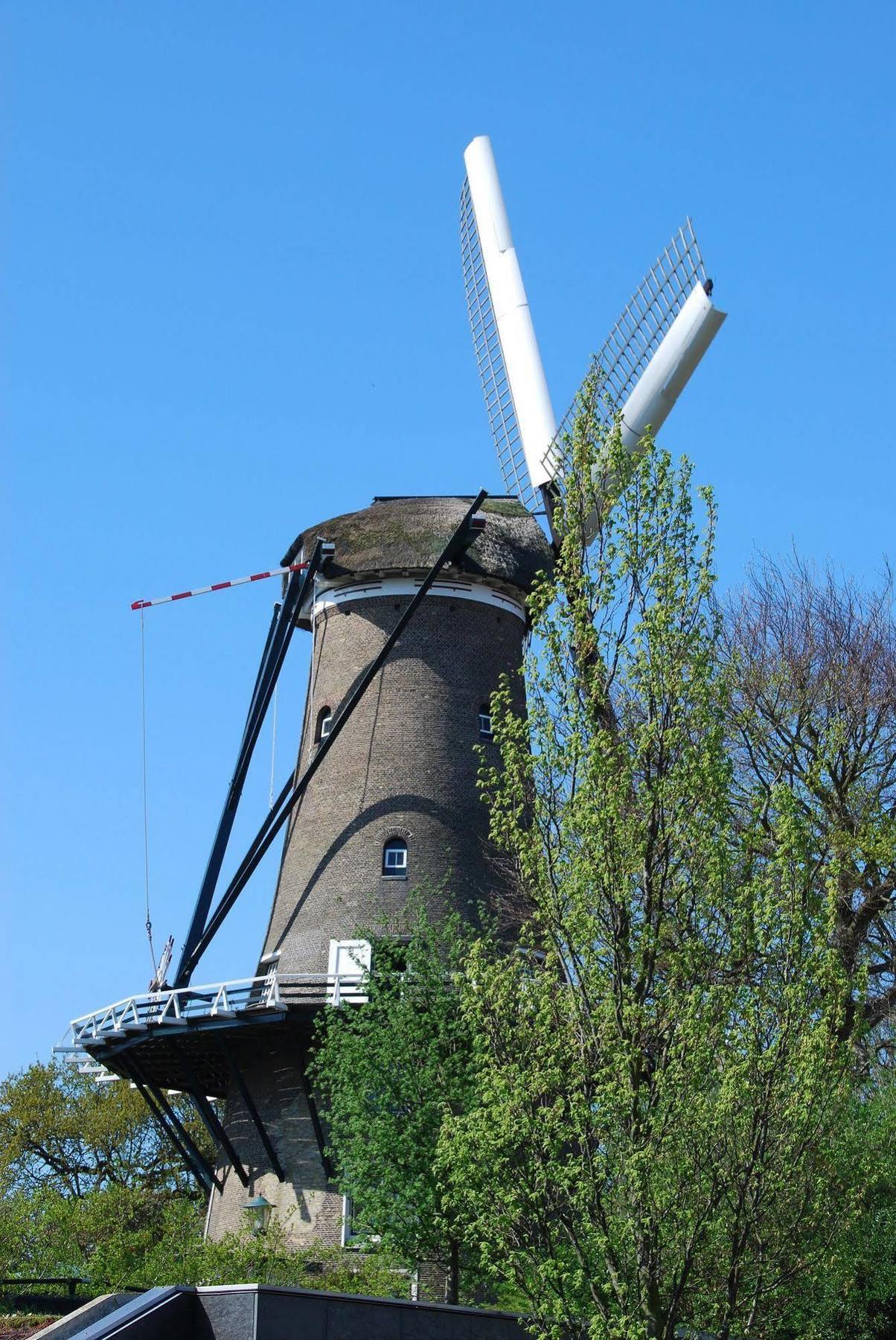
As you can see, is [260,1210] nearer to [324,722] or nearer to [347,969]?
[347,969]

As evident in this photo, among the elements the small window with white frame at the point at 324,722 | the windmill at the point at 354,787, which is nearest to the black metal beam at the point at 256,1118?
the windmill at the point at 354,787

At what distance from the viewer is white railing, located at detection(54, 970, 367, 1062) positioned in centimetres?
1903

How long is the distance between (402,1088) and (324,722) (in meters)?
7.01

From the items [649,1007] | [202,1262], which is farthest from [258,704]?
[649,1007]

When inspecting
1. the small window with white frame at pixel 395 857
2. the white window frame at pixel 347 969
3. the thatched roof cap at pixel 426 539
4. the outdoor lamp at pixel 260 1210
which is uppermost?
the thatched roof cap at pixel 426 539

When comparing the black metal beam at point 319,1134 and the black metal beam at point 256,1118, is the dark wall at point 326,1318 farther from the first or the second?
the black metal beam at point 256,1118

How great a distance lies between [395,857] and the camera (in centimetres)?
2109

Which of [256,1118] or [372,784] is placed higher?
[372,784]

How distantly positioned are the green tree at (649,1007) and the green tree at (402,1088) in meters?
3.93

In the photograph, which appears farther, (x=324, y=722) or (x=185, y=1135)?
(x=324, y=722)

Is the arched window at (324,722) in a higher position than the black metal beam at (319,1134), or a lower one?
higher

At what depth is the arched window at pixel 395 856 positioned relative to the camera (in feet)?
68.8

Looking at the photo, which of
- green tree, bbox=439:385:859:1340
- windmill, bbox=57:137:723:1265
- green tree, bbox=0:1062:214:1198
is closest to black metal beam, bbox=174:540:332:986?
windmill, bbox=57:137:723:1265

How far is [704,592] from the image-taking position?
11641mm
